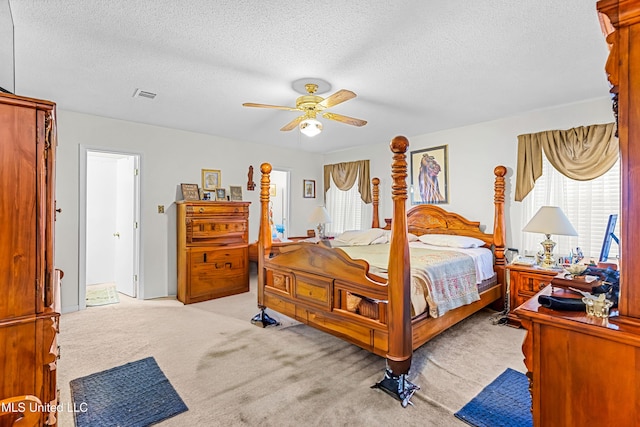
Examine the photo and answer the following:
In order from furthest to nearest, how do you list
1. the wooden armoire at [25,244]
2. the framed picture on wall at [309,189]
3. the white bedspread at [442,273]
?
the framed picture on wall at [309,189] → the white bedspread at [442,273] → the wooden armoire at [25,244]

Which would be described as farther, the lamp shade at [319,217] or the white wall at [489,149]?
the lamp shade at [319,217]

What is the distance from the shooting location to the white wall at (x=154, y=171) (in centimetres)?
385

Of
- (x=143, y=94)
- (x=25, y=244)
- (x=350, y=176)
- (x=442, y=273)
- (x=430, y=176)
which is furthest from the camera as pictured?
(x=350, y=176)

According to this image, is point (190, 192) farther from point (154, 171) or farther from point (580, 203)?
point (580, 203)

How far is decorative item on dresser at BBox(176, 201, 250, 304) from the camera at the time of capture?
14.3 feet

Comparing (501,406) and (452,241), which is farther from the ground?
(452,241)

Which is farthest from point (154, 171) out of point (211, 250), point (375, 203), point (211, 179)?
point (375, 203)

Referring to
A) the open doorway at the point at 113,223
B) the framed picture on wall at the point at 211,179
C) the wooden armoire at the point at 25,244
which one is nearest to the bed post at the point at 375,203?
the framed picture on wall at the point at 211,179

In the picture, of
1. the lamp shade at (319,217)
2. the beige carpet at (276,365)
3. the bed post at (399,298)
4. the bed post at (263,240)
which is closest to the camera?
the beige carpet at (276,365)

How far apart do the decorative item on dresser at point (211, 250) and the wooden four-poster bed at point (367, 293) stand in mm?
1246

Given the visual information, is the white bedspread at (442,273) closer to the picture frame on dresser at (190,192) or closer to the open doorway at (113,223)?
the picture frame on dresser at (190,192)

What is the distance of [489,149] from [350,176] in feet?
7.98

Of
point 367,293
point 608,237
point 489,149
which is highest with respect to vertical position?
point 489,149

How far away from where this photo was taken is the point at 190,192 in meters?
4.71
